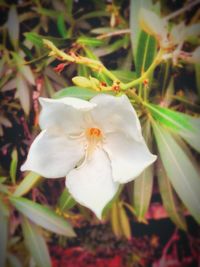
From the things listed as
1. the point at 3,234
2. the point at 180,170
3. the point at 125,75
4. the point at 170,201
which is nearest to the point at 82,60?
the point at 125,75

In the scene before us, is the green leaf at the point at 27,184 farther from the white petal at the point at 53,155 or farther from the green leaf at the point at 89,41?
the green leaf at the point at 89,41

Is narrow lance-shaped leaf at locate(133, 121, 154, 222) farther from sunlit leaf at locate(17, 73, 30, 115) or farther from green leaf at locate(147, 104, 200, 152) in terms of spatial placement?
sunlit leaf at locate(17, 73, 30, 115)

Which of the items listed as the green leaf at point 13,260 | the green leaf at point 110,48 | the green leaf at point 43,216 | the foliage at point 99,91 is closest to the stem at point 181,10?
the foliage at point 99,91

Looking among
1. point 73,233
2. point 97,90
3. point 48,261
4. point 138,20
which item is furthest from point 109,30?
point 48,261

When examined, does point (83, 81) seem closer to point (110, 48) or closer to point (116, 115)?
point (116, 115)

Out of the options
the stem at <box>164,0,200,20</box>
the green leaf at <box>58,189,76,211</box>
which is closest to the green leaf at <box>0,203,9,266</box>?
the green leaf at <box>58,189,76,211</box>

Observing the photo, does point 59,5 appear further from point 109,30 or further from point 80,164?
point 80,164
